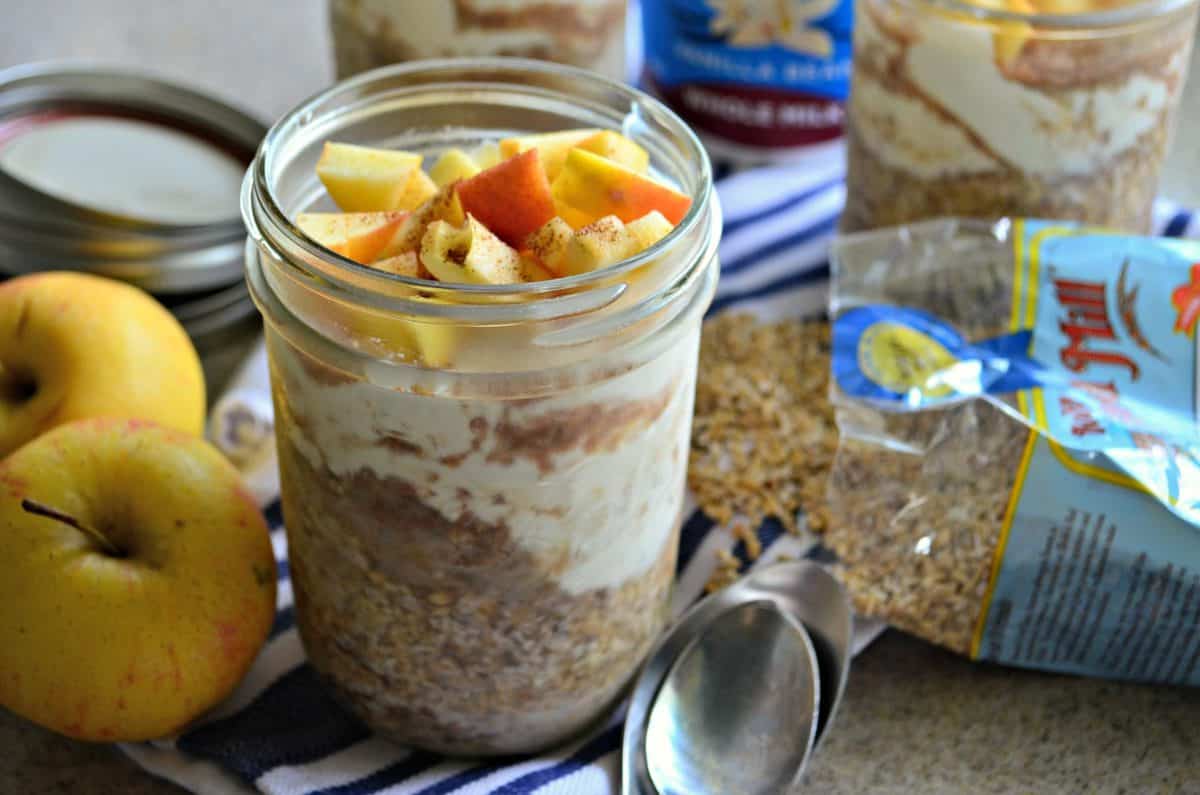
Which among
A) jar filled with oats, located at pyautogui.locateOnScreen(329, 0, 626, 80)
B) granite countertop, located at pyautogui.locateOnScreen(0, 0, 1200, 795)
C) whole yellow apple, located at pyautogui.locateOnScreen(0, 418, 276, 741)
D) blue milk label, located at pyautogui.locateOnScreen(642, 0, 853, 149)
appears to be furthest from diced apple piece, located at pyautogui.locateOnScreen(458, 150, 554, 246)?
blue milk label, located at pyautogui.locateOnScreen(642, 0, 853, 149)

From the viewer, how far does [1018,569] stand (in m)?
0.73

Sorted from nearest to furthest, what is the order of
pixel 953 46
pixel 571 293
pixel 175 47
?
pixel 571 293, pixel 953 46, pixel 175 47

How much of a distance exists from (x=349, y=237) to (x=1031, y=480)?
0.37 m

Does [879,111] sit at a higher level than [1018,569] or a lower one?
higher

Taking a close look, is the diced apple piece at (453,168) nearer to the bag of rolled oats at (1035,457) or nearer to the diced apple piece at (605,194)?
the diced apple piece at (605,194)

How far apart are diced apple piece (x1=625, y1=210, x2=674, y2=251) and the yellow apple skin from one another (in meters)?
0.34

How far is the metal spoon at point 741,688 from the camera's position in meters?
0.67

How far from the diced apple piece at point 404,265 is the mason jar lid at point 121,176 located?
427 millimetres

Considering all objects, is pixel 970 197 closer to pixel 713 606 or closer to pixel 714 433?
pixel 714 433

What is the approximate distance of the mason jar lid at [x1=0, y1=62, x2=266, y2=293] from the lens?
95cm

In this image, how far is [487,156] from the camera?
0.67 meters

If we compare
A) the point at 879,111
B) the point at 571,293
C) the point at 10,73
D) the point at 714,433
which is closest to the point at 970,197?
the point at 879,111

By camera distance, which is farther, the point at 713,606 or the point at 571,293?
the point at 713,606

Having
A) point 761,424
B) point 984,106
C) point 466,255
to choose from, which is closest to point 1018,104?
point 984,106
